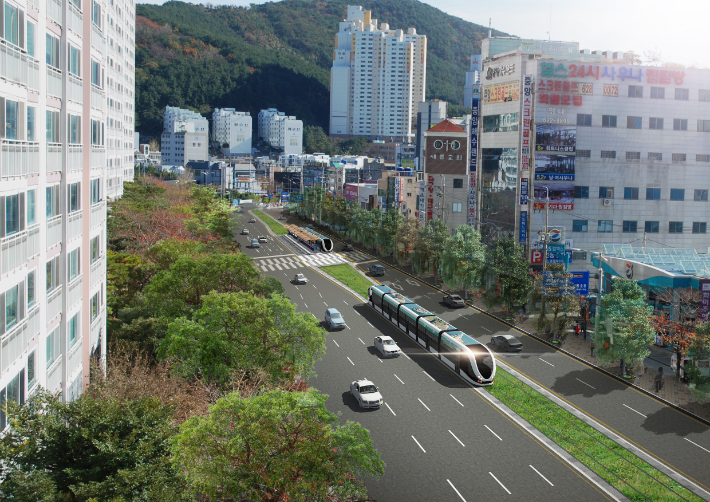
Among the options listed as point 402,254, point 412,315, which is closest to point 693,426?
point 412,315

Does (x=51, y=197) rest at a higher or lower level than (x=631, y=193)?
lower

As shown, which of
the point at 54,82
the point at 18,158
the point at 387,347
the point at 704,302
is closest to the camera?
the point at 18,158

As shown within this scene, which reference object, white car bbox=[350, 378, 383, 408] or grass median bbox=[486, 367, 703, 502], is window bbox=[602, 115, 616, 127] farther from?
white car bbox=[350, 378, 383, 408]

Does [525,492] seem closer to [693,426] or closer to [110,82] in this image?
[693,426]

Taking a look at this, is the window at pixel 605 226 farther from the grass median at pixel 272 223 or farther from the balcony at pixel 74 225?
the grass median at pixel 272 223

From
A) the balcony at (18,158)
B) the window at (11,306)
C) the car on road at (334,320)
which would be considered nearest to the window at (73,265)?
the balcony at (18,158)

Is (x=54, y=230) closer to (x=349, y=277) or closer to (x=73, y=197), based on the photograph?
(x=73, y=197)

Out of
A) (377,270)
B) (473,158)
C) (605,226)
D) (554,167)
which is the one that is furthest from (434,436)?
(473,158)
